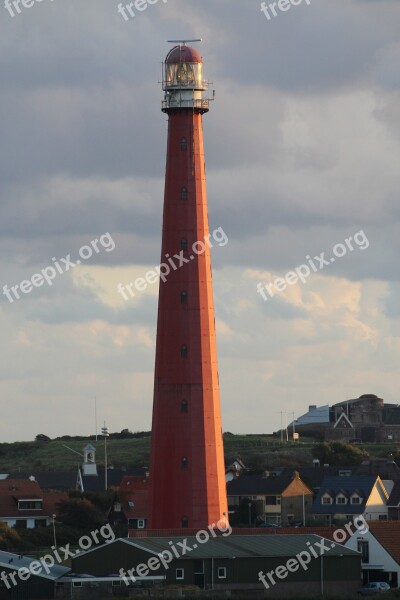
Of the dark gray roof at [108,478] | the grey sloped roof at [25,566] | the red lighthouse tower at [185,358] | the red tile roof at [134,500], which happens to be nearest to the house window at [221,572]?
the red lighthouse tower at [185,358]

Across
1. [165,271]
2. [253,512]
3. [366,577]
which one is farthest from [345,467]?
[165,271]

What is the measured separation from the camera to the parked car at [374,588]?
80062mm

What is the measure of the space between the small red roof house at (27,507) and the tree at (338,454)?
4087 centimetres

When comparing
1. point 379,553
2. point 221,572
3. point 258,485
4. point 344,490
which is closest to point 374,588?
point 379,553

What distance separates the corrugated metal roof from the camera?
77.4 metres

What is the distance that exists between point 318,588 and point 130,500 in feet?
148

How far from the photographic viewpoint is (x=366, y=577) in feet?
282

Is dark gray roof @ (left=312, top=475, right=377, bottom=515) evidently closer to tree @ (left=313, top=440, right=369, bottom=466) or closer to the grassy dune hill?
tree @ (left=313, top=440, right=369, bottom=466)

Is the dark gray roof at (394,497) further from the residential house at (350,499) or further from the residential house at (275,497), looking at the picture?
the residential house at (275,497)

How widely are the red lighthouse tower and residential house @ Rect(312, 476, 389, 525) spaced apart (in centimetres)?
4584

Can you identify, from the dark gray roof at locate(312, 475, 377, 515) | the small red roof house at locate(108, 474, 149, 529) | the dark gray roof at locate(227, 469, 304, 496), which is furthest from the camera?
the dark gray roof at locate(227, 469, 304, 496)

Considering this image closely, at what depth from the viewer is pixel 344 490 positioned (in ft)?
416

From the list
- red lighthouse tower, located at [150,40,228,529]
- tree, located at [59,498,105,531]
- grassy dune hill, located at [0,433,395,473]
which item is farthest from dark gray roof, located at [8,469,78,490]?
red lighthouse tower, located at [150,40,228,529]

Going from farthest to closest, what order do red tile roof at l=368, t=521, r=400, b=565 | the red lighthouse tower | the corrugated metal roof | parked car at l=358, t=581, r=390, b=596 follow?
red tile roof at l=368, t=521, r=400, b=565 < parked car at l=358, t=581, r=390, b=596 < the red lighthouse tower < the corrugated metal roof
